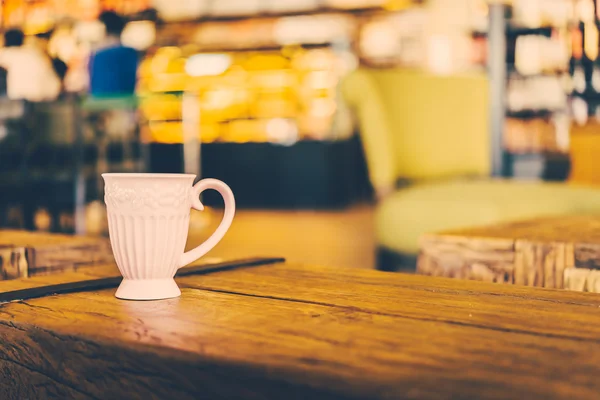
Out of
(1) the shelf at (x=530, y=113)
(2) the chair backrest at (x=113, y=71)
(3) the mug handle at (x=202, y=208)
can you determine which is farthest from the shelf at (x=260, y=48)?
(3) the mug handle at (x=202, y=208)

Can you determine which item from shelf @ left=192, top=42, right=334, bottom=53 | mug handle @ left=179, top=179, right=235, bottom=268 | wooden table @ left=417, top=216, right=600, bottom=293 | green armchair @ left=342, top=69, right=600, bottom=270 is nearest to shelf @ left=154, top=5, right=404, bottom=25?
shelf @ left=192, top=42, right=334, bottom=53

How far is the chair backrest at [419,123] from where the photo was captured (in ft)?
8.73

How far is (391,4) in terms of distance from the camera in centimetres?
719

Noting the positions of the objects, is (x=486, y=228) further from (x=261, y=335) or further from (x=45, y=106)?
(x=45, y=106)

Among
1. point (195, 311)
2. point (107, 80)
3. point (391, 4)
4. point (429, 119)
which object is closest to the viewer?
point (195, 311)

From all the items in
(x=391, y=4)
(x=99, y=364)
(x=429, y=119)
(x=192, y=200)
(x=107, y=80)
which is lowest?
(x=99, y=364)

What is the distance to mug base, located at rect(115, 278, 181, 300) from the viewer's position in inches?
29.3

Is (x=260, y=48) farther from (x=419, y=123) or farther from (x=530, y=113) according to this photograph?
(x=419, y=123)

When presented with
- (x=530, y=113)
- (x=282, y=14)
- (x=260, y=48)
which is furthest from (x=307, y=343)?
(x=282, y=14)

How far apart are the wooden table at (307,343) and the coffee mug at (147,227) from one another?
0.10 feet

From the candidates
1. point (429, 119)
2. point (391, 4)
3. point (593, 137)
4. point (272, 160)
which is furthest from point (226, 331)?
point (391, 4)

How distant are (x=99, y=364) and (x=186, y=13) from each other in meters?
7.82

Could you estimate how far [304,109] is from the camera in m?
7.07

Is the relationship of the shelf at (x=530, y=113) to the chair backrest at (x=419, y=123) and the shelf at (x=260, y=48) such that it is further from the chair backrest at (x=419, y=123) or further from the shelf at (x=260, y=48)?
the chair backrest at (x=419, y=123)
